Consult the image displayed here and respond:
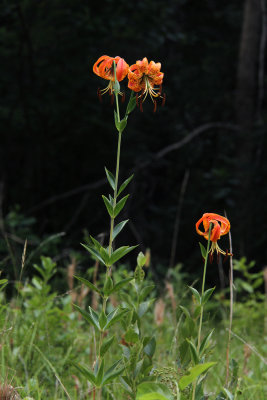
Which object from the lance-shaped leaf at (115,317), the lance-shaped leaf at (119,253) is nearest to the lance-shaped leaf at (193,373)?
the lance-shaped leaf at (115,317)

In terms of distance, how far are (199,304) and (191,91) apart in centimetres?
582

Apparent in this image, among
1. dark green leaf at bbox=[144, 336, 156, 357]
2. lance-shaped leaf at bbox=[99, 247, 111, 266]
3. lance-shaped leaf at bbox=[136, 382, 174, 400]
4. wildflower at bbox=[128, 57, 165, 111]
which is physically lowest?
dark green leaf at bbox=[144, 336, 156, 357]

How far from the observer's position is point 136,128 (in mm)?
6211

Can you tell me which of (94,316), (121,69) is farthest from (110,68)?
(94,316)

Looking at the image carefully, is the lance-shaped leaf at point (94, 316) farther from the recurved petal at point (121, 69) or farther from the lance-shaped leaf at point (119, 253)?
the recurved petal at point (121, 69)

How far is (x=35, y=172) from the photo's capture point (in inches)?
248

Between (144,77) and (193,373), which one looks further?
(144,77)

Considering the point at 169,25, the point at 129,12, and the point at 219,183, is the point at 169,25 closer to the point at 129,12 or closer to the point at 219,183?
the point at 129,12

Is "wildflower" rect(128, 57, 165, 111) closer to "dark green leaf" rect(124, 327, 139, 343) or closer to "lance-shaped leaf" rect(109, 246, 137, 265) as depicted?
"lance-shaped leaf" rect(109, 246, 137, 265)

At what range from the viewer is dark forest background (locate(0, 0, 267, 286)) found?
5551mm

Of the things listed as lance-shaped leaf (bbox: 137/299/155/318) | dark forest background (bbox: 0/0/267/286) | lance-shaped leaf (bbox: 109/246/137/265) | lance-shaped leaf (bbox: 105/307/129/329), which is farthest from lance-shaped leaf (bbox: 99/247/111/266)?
dark forest background (bbox: 0/0/267/286)

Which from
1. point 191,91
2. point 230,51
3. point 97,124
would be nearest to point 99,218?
point 97,124

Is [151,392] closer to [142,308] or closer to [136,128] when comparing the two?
[142,308]

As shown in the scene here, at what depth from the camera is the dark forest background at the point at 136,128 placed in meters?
5.55
